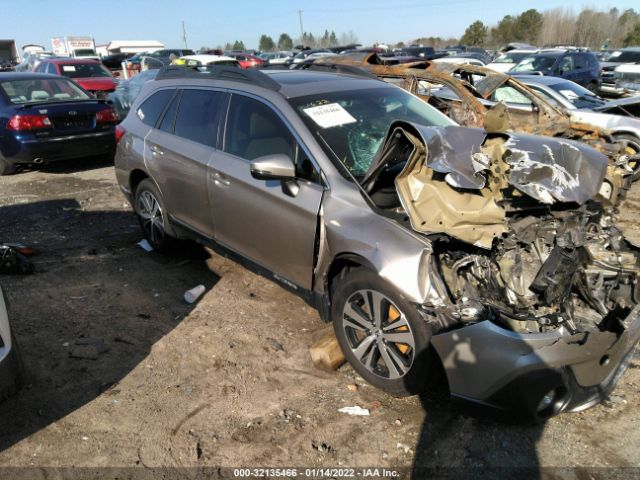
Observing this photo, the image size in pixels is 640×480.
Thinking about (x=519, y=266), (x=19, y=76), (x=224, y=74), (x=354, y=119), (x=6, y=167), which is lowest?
(x=6, y=167)

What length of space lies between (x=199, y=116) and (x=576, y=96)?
7.48 meters

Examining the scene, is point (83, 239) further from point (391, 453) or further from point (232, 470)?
point (391, 453)

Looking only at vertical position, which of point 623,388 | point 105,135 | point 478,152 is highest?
point 478,152

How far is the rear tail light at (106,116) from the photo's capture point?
8.98m

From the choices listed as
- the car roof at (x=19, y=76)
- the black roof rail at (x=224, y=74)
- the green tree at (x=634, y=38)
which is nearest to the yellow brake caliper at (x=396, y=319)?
the black roof rail at (x=224, y=74)

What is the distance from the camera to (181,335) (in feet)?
12.9

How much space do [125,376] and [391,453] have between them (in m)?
1.83

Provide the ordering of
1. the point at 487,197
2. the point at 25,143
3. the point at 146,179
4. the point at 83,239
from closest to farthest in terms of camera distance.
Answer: the point at 487,197 < the point at 146,179 < the point at 83,239 < the point at 25,143

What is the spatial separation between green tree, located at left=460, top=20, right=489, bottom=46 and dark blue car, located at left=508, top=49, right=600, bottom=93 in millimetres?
43324

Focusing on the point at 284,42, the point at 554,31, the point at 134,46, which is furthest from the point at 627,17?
the point at 134,46

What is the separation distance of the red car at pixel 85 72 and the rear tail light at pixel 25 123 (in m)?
6.32

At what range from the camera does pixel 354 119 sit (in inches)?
149

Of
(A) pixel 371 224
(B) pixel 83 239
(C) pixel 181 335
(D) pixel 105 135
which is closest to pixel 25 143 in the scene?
(D) pixel 105 135

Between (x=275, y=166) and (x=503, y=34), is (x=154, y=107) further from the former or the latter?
(x=503, y=34)
